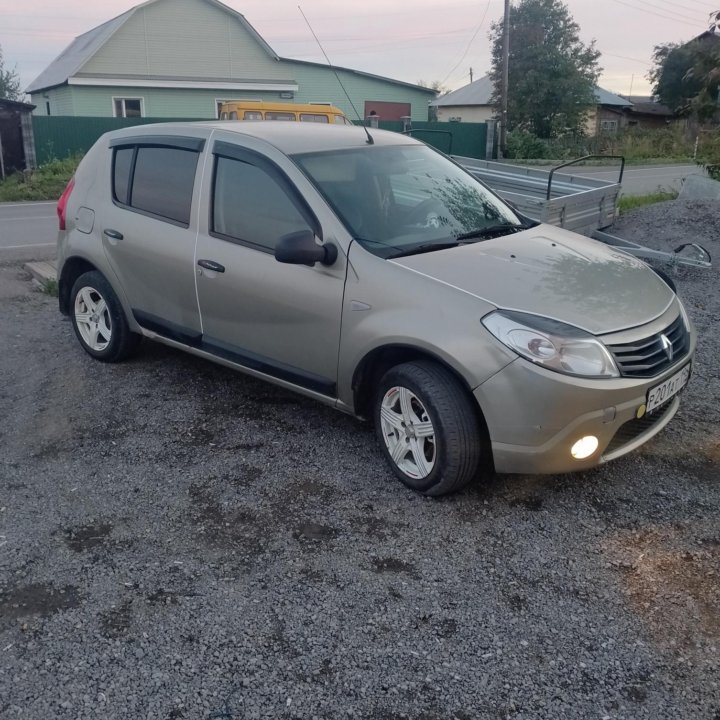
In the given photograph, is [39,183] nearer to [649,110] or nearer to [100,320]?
[100,320]

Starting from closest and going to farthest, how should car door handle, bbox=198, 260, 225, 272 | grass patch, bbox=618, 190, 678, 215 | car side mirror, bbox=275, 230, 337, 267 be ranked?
car side mirror, bbox=275, 230, 337, 267
car door handle, bbox=198, 260, 225, 272
grass patch, bbox=618, 190, 678, 215

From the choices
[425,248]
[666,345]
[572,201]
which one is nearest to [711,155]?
[572,201]

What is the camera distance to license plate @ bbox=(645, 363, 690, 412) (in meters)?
3.77

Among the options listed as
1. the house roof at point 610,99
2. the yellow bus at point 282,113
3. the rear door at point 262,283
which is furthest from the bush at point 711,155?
the house roof at point 610,99

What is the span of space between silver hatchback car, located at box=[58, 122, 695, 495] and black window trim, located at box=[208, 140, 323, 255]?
12mm

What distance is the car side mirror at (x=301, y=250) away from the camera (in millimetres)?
4070

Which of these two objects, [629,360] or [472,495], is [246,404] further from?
[629,360]

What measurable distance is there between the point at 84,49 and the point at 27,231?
23257 mm

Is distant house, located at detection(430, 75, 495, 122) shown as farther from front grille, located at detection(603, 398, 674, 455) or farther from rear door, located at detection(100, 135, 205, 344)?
front grille, located at detection(603, 398, 674, 455)

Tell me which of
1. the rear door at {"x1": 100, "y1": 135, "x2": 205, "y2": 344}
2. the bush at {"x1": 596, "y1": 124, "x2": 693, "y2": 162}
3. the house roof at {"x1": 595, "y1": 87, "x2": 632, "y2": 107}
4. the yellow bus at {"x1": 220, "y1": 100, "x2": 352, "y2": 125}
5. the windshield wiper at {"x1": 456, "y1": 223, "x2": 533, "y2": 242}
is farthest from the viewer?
the house roof at {"x1": 595, "y1": 87, "x2": 632, "y2": 107}

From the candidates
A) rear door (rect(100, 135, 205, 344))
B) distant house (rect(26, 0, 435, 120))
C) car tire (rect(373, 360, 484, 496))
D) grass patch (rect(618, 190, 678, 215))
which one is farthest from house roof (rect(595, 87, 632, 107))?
car tire (rect(373, 360, 484, 496))

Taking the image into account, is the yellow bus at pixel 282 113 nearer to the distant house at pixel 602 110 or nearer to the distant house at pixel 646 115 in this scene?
the distant house at pixel 602 110

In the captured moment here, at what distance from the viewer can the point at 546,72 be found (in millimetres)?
39969

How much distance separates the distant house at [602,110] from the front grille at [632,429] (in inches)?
2101
